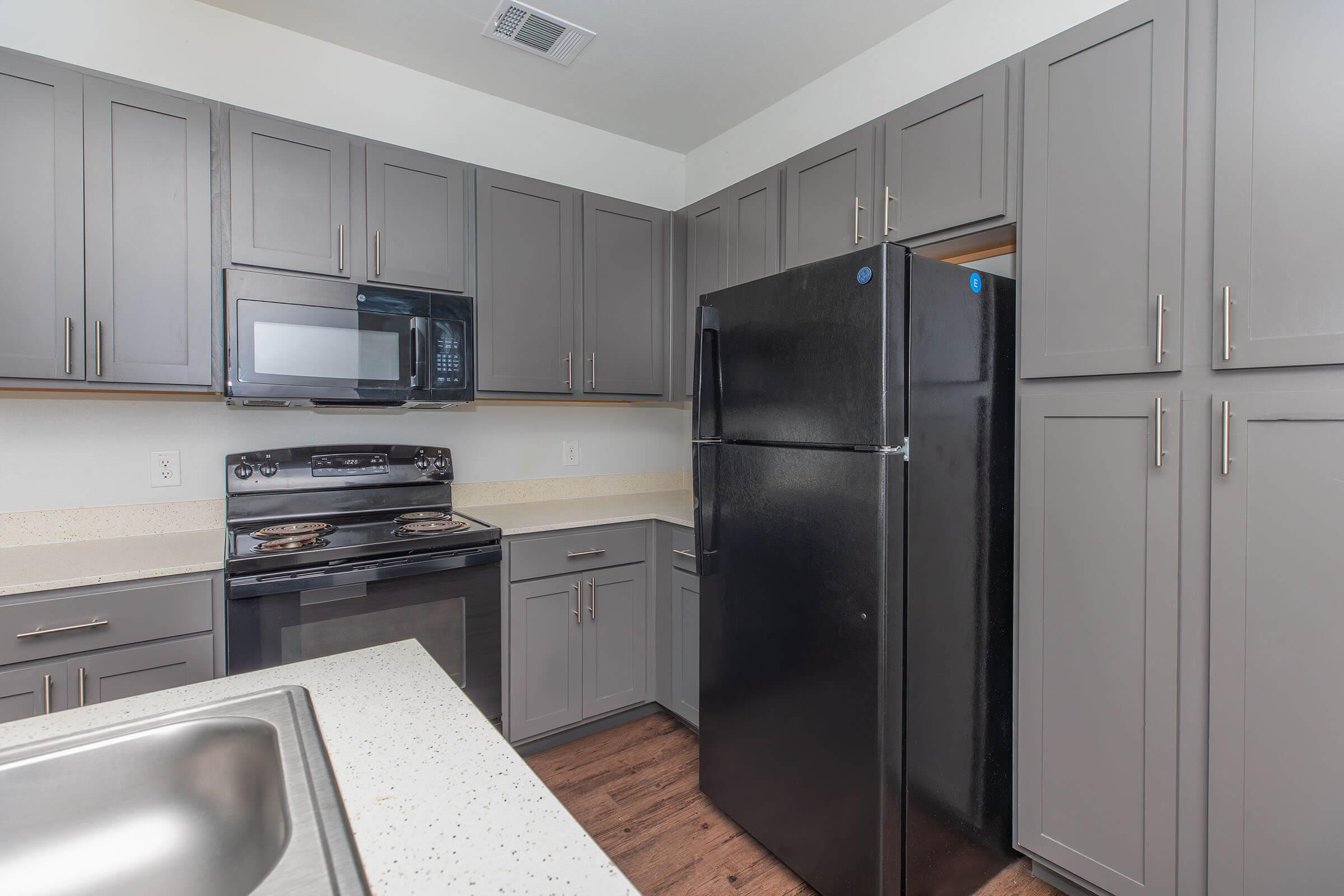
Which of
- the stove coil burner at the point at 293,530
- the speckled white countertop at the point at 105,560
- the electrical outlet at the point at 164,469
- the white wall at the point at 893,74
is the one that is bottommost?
the speckled white countertop at the point at 105,560

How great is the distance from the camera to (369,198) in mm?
2180

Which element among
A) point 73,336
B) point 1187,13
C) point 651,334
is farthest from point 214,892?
point 651,334

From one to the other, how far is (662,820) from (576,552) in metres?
0.94

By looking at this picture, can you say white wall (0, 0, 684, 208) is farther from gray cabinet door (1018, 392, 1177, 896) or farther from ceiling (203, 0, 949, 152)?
gray cabinet door (1018, 392, 1177, 896)

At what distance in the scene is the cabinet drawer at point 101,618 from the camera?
152 cm

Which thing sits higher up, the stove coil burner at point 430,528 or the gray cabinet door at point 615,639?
the stove coil burner at point 430,528

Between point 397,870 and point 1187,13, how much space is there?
2.03 metres

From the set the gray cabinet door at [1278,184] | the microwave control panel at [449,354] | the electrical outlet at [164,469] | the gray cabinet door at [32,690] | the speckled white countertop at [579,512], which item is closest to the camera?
the gray cabinet door at [1278,184]

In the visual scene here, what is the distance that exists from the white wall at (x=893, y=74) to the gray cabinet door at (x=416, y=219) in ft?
4.24

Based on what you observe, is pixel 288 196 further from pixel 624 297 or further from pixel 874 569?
pixel 874 569

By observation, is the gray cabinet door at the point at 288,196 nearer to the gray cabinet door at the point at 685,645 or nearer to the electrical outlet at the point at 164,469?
the electrical outlet at the point at 164,469

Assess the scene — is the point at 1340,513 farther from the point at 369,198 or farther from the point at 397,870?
the point at 369,198

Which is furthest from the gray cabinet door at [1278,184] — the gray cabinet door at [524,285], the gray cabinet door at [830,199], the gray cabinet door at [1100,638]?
the gray cabinet door at [524,285]

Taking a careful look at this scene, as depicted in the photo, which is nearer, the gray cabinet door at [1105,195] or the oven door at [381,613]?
the gray cabinet door at [1105,195]
